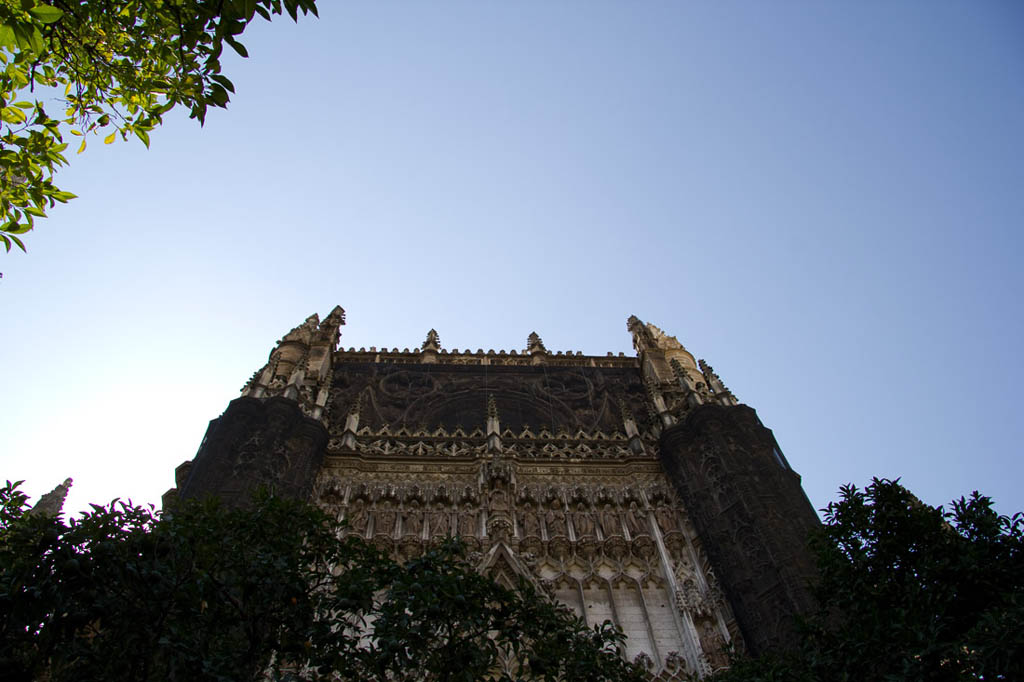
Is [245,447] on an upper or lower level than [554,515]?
upper

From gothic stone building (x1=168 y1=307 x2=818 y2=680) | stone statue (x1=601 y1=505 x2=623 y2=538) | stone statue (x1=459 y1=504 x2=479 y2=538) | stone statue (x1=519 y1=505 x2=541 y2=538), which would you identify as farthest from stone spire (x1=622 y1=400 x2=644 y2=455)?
stone statue (x1=459 y1=504 x2=479 y2=538)

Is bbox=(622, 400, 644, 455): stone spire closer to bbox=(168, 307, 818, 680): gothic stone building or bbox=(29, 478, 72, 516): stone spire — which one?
bbox=(168, 307, 818, 680): gothic stone building

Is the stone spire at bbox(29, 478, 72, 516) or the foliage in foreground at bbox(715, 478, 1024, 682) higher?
the stone spire at bbox(29, 478, 72, 516)

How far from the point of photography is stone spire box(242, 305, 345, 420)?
17938 mm

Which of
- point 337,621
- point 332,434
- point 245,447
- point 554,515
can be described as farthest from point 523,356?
point 337,621

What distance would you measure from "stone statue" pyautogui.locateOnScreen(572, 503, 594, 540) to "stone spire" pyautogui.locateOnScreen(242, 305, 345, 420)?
6.72 metres

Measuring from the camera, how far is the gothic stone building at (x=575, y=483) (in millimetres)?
13211

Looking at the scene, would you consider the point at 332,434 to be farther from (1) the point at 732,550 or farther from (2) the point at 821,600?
(2) the point at 821,600

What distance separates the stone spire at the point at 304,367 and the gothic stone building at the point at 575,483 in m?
0.08

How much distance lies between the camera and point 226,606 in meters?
7.23

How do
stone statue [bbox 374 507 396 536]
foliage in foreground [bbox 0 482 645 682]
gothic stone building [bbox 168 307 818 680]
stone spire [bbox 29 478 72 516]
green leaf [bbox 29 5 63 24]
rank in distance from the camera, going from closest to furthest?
green leaf [bbox 29 5 63 24]
foliage in foreground [bbox 0 482 645 682]
gothic stone building [bbox 168 307 818 680]
stone statue [bbox 374 507 396 536]
stone spire [bbox 29 478 72 516]

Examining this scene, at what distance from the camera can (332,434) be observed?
18.7 meters

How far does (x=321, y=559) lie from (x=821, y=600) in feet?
20.8

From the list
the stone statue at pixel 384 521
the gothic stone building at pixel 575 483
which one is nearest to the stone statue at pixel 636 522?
the gothic stone building at pixel 575 483
